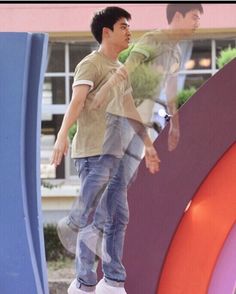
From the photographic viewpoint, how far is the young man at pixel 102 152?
260 centimetres

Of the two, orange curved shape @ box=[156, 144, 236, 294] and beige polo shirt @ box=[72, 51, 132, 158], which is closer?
beige polo shirt @ box=[72, 51, 132, 158]

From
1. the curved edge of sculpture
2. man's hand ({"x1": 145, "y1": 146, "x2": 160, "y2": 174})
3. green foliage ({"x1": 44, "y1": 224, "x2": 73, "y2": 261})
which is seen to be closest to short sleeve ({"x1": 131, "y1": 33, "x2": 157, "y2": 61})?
the curved edge of sculpture

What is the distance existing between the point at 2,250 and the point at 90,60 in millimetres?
786

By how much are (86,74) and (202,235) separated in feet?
2.53

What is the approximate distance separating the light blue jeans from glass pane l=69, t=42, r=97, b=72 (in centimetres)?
26

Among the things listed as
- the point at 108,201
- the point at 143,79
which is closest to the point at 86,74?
the point at 143,79

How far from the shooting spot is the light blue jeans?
2.62 meters

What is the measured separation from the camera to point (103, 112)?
261cm

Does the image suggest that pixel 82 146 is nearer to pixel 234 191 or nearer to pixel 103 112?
pixel 103 112

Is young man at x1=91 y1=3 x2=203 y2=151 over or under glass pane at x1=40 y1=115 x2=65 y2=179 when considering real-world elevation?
over

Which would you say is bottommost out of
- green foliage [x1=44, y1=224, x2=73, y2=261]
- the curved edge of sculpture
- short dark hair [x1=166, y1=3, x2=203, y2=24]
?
green foliage [x1=44, y1=224, x2=73, y2=261]

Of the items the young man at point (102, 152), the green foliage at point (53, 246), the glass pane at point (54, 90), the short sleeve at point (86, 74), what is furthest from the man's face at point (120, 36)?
the green foliage at point (53, 246)

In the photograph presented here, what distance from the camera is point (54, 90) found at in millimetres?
2695

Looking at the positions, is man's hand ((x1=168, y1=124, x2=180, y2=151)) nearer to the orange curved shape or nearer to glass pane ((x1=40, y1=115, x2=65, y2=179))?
the orange curved shape
